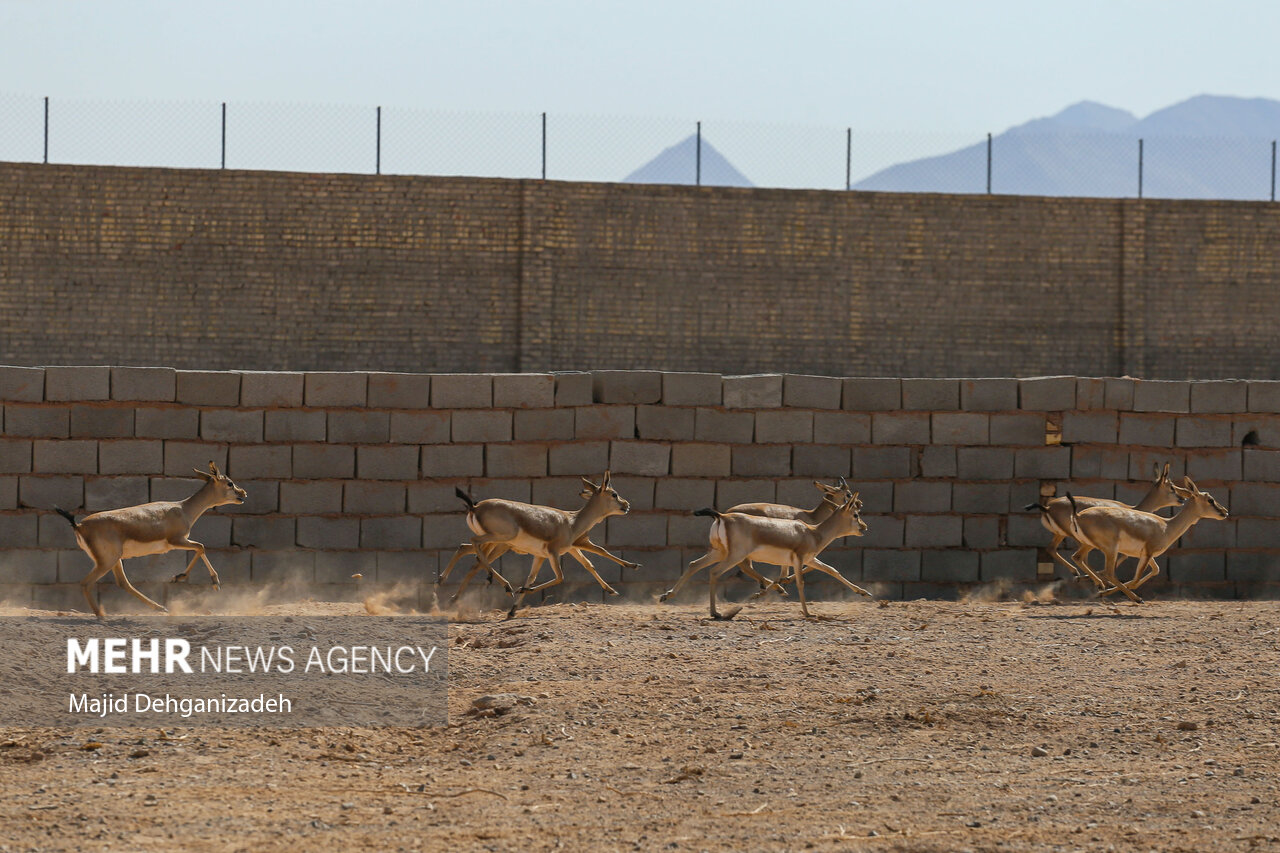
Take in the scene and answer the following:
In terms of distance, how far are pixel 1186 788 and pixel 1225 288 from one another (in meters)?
18.0

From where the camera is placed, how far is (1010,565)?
1397cm

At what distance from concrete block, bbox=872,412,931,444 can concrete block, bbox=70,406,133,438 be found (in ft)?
25.0

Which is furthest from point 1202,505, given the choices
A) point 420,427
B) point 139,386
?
point 139,386

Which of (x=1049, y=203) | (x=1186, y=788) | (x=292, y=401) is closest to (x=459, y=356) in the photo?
(x=292, y=401)

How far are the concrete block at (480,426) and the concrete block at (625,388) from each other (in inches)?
38.3

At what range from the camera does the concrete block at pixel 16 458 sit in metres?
12.5

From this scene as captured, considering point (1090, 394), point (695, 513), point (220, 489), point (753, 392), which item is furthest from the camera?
point (1090, 394)

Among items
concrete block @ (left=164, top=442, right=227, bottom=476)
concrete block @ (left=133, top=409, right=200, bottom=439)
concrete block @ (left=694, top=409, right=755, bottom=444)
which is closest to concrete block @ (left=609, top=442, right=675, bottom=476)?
concrete block @ (left=694, top=409, right=755, bottom=444)

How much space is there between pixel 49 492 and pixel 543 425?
15.9 feet

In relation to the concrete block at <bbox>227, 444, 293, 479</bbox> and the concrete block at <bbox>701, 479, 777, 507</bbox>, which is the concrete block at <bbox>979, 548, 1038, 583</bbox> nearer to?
the concrete block at <bbox>701, 479, 777, 507</bbox>

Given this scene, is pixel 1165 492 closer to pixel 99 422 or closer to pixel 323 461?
pixel 323 461

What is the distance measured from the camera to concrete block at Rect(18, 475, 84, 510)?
12.5 m

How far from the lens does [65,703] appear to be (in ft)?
24.4

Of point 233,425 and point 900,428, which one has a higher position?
point 900,428
